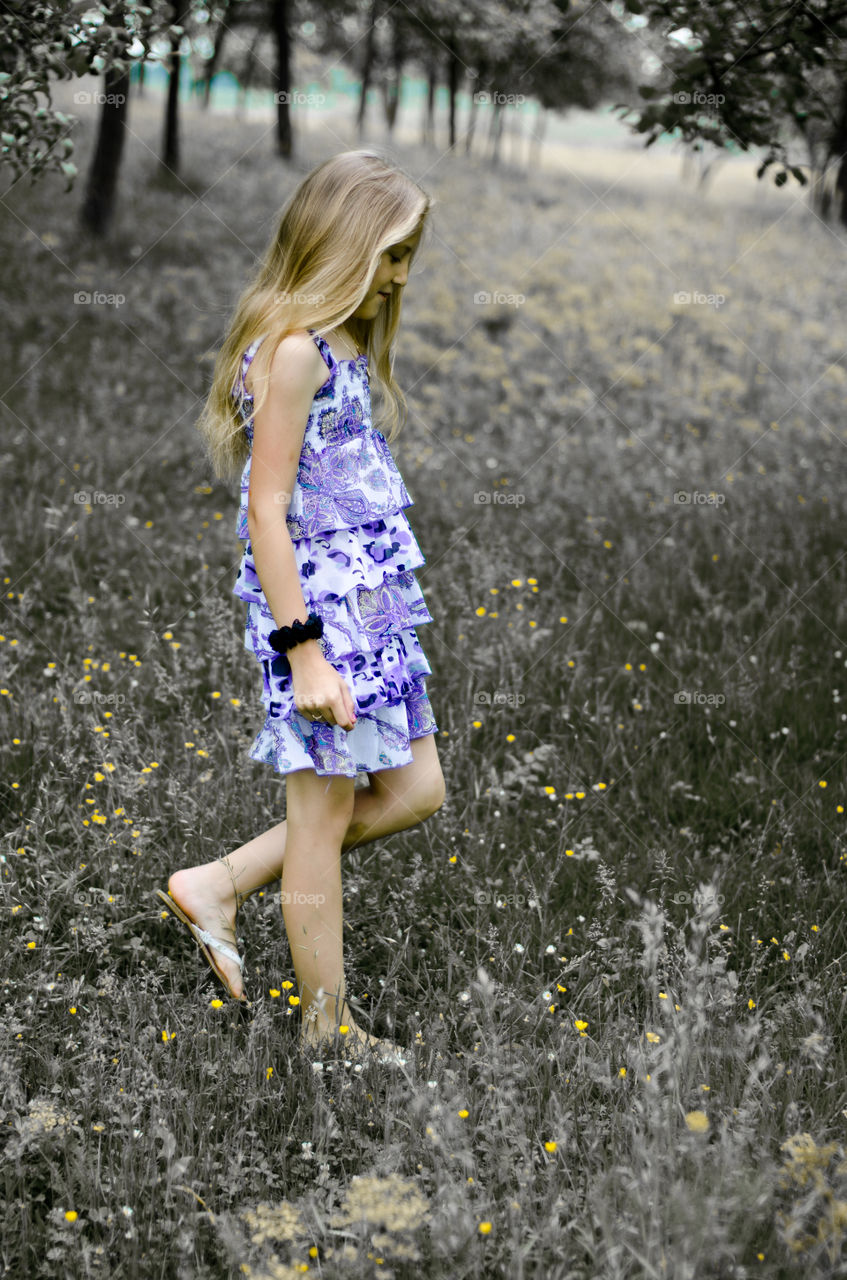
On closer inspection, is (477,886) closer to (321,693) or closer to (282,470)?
(321,693)

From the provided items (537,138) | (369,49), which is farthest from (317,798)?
(537,138)

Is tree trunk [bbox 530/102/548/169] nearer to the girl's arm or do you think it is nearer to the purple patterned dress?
the purple patterned dress

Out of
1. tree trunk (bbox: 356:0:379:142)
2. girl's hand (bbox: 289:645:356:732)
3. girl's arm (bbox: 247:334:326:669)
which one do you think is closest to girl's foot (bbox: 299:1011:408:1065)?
girl's hand (bbox: 289:645:356:732)

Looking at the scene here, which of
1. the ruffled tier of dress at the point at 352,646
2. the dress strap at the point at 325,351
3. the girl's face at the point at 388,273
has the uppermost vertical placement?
the girl's face at the point at 388,273

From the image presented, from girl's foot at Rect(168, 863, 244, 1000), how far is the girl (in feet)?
0.77

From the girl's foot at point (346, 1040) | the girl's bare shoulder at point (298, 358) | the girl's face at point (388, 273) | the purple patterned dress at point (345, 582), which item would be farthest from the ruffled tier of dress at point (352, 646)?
the girl's foot at point (346, 1040)

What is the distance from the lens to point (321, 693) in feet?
6.91

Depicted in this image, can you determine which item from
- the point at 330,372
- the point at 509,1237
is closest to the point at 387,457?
the point at 330,372

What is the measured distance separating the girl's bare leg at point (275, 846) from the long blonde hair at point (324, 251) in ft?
2.94

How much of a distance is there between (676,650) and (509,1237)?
276 cm

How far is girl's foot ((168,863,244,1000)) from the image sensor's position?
8.24 ft

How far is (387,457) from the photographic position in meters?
2.41

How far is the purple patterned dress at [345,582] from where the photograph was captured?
223cm

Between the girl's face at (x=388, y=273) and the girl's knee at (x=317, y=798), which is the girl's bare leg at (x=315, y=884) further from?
the girl's face at (x=388, y=273)
